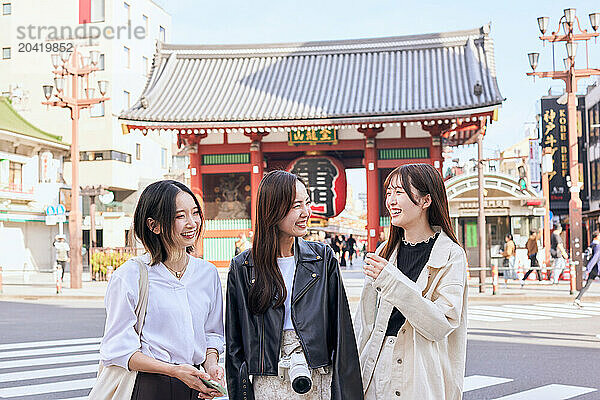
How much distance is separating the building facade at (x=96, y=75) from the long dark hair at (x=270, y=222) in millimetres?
40723

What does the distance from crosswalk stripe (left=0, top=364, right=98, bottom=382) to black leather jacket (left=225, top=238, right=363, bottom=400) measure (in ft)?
20.1

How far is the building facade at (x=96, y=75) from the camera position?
43562 millimetres

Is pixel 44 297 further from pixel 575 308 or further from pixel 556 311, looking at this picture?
pixel 575 308

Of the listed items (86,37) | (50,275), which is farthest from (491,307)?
(86,37)

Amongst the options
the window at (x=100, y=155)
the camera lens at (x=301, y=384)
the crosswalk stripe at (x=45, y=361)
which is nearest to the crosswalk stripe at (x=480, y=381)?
the camera lens at (x=301, y=384)

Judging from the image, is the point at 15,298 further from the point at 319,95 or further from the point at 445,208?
the point at 445,208

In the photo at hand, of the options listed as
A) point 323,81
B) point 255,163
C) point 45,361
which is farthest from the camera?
point 323,81

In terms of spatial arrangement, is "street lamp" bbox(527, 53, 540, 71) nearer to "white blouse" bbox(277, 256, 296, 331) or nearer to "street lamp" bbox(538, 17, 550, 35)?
"street lamp" bbox(538, 17, 550, 35)

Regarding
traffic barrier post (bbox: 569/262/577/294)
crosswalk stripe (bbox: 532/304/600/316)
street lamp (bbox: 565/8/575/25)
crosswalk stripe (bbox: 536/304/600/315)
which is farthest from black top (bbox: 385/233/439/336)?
traffic barrier post (bbox: 569/262/577/294)

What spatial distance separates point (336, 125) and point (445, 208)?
19018mm

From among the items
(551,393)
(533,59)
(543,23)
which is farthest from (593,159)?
(551,393)

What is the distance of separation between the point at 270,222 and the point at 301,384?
0.81 meters

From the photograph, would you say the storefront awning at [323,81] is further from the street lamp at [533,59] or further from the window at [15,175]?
the window at [15,175]

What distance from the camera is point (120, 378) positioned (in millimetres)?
3121
